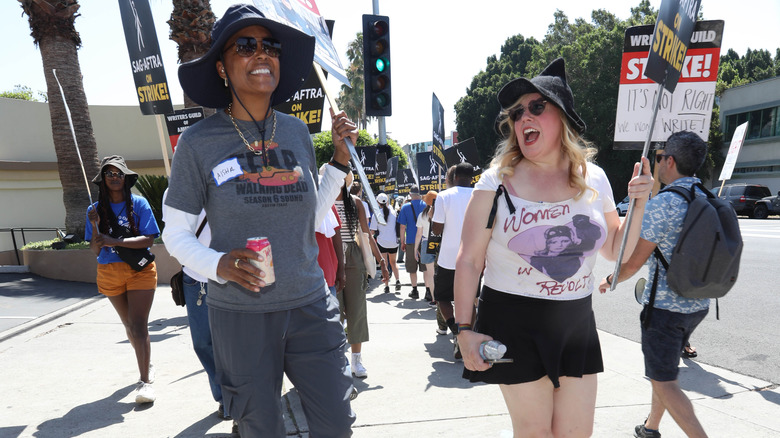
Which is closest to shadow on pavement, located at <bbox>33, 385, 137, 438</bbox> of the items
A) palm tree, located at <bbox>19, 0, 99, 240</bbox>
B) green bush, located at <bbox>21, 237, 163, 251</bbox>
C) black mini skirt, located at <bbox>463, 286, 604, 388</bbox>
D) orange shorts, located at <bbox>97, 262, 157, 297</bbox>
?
orange shorts, located at <bbox>97, 262, 157, 297</bbox>

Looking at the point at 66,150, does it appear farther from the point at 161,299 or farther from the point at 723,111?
the point at 723,111

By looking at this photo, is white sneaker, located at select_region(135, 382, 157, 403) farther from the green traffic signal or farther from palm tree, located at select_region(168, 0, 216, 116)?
palm tree, located at select_region(168, 0, 216, 116)

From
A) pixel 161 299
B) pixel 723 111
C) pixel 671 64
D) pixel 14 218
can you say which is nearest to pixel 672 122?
pixel 671 64

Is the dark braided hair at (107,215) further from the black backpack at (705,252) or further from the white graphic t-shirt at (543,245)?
the black backpack at (705,252)

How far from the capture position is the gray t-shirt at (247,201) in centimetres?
192

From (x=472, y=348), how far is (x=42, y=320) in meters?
7.28

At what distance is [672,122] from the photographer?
4.46 m

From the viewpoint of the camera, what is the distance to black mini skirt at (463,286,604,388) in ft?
7.00

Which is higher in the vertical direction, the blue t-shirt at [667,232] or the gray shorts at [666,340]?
the blue t-shirt at [667,232]

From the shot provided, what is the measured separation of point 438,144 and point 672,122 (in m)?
7.03

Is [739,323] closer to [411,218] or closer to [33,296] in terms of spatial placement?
[411,218]

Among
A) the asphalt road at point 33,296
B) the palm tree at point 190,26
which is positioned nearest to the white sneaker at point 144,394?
the asphalt road at point 33,296

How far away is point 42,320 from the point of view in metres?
7.11

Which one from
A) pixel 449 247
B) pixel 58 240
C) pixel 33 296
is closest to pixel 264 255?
pixel 449 247
